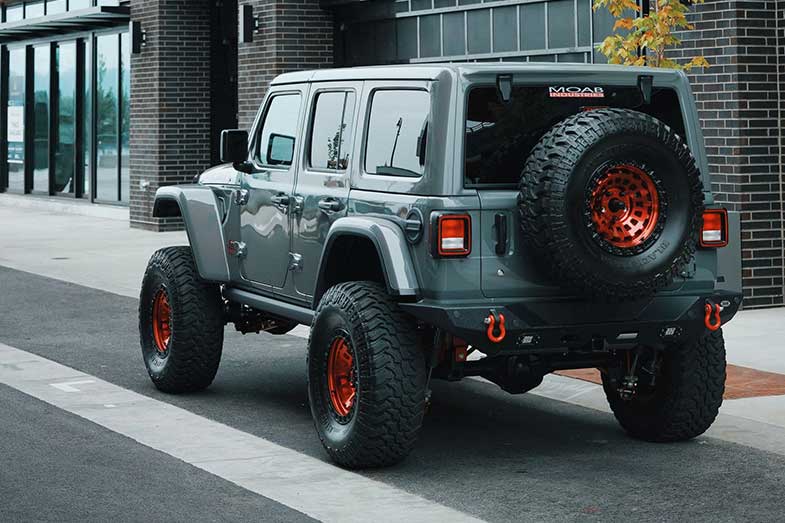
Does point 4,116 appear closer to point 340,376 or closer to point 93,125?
point 93,125

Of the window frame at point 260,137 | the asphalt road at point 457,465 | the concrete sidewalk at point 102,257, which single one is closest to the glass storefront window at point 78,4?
the concrete sidewalk at point 102,257

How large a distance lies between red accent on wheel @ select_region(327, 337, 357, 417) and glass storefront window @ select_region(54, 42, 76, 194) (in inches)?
902

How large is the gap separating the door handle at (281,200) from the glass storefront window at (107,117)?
19561mm

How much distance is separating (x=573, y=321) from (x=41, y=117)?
26.0m

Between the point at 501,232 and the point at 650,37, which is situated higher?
the point at 650,37

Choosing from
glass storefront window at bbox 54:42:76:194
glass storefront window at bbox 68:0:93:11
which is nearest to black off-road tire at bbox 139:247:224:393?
glass storefront window at bbox 68:0:93:11

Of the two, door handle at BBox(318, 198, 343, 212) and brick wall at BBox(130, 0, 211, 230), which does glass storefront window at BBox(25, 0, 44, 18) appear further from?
door handle at BBox(318, 198, 343, 212)

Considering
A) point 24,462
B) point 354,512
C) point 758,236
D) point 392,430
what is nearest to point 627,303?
point 392,430

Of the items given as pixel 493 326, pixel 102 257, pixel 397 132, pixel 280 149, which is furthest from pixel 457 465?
pixel 102 257

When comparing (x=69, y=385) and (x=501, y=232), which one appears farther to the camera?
(x=69, y=385)

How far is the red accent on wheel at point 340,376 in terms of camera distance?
802 cm

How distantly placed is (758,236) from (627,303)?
6.66m

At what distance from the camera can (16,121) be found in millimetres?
33406

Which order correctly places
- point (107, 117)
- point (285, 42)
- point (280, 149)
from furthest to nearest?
point (107, 117) → point (285, 42) → point (280, 149)
